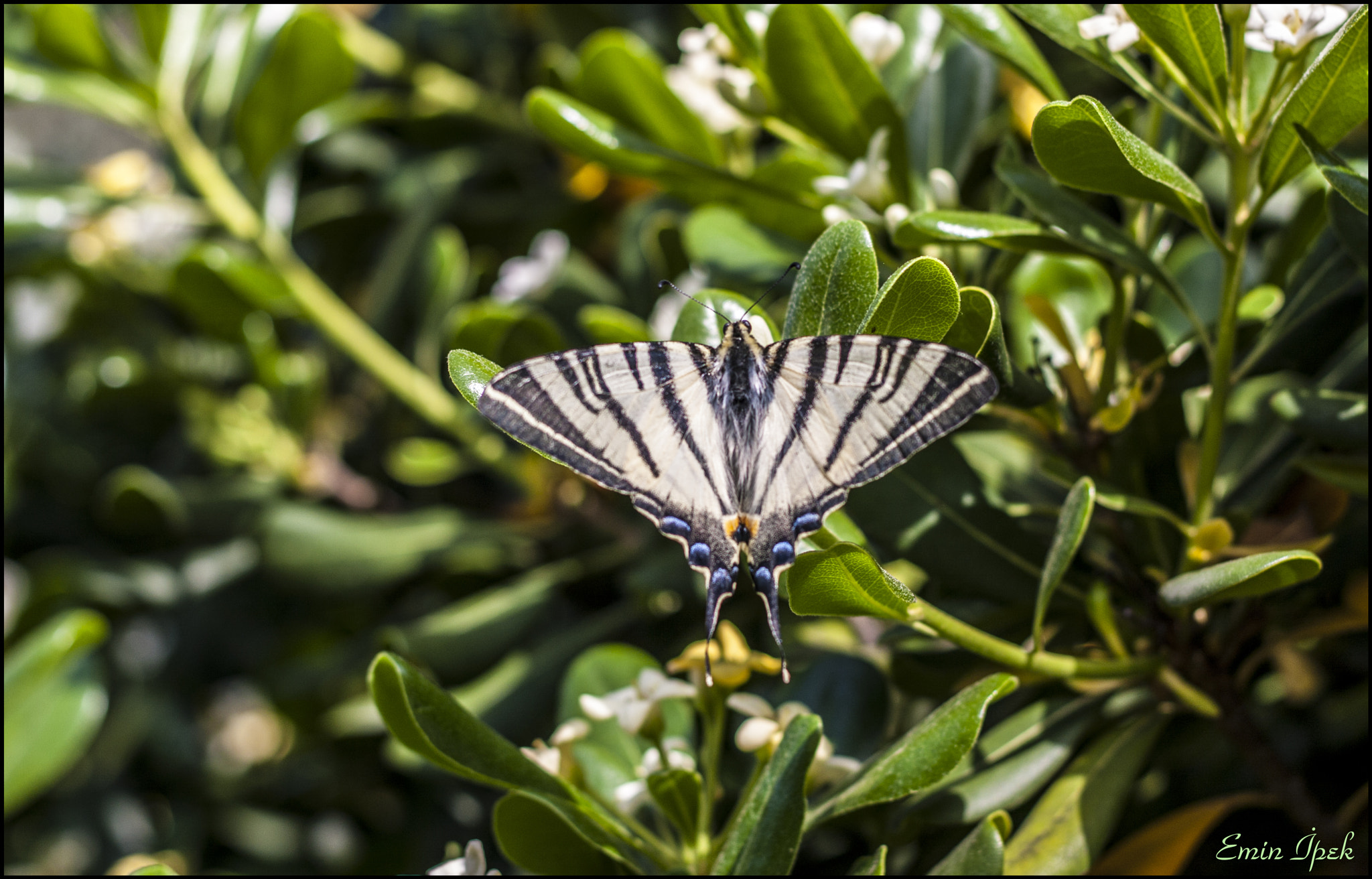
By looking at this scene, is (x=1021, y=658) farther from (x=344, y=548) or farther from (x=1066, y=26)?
(x=344, y=548)

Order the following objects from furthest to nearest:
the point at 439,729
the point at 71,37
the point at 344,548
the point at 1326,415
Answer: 1. the point at 344,548
2. the point at 71,37
3. the point at 1326,415
4. the point at 439,729

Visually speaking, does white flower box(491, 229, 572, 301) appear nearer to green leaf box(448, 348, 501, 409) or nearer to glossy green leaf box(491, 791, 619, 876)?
green leaf box(448, 348, 501, 409)

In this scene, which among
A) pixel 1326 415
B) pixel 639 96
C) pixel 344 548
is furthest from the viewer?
pixel 344 548

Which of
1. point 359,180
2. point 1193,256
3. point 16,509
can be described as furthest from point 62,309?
point 1193,256

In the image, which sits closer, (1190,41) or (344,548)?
(1190,41)

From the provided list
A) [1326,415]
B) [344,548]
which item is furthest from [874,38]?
[344,548]

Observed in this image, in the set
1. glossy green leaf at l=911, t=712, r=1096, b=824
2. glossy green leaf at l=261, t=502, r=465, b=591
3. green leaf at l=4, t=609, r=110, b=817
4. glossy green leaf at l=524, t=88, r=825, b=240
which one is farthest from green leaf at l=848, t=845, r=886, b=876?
green leaf at l=4, t=609, r=110, b=817

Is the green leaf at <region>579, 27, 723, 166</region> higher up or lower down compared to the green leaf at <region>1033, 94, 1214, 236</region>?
higher up
